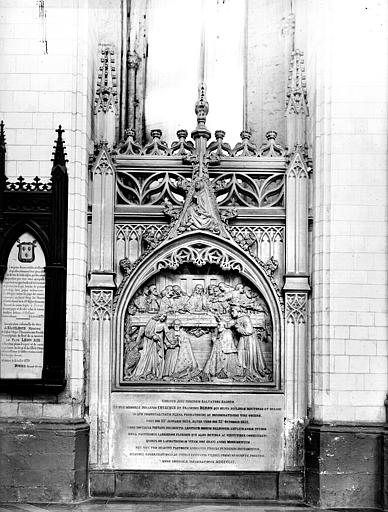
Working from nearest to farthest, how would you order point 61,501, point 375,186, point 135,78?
1. point 61,501
2. point 375,186
3. point 135,78

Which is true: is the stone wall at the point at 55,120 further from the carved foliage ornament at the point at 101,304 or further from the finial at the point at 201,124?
the finial at the point at 201,124

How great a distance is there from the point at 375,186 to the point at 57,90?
4.51 m

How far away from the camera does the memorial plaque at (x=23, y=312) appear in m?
9.73

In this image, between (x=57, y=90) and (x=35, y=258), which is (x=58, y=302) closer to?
(x=35, y=258)

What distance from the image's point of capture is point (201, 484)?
33.6ft

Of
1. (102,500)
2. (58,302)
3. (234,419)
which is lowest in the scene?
(102,500)

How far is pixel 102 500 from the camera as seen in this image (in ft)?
32.7

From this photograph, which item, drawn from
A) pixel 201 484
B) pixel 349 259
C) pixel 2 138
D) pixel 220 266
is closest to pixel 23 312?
pixel 2 138

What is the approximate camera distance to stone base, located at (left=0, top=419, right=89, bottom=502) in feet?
31.6

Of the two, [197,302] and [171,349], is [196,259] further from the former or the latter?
[171,349]

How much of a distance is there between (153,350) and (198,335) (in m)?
0.66

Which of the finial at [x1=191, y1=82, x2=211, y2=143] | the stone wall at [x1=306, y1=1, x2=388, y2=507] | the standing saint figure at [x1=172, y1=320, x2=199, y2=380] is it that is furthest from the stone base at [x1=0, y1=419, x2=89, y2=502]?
the finial at [x1=191, y1=82, x2=211, y2=143]

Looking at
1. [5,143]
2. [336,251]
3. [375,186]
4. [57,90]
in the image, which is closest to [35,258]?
[5,143]

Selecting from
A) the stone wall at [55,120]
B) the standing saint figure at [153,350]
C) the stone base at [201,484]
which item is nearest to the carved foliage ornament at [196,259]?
the standing saint figure at [153,350]
